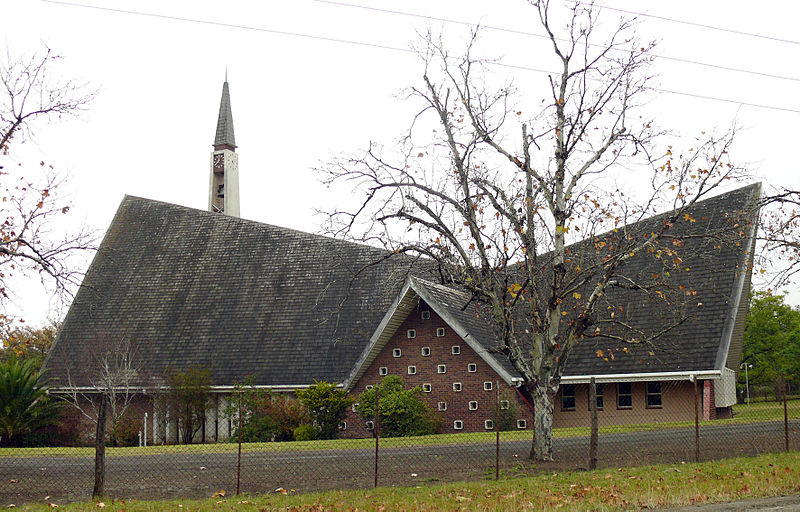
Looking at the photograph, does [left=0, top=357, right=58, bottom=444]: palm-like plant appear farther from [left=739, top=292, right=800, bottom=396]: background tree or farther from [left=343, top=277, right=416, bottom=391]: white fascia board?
[left=739, top=292, right=800, bottom=396]: background tree

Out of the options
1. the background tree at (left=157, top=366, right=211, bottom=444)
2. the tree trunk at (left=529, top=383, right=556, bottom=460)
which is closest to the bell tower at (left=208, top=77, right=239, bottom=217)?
the background tree at (left=157, top=366, right=211, bottom=444)

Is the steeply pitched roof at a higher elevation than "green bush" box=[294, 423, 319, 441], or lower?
higher

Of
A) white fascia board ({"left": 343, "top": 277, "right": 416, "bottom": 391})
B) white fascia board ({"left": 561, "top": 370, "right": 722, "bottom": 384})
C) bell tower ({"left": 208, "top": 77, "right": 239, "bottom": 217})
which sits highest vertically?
bell tower ({"left": 208, "top": 77, "right": 239, "bottom": 217})

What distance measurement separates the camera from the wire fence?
13016 mm

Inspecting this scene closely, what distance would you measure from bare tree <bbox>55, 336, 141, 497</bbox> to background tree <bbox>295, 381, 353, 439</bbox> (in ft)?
23.1

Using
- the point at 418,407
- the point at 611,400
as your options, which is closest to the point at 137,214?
the point at 418,407

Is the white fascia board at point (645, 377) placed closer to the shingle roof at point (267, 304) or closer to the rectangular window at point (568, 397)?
the shingle roof at point (267, 304)

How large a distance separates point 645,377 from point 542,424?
34.1 feet

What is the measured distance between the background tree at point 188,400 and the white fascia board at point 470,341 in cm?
880

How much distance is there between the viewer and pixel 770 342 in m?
51.3

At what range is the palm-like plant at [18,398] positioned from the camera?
2581cm

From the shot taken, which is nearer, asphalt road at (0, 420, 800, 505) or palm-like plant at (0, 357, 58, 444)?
asphalt road at (0, 420, 800, 505)

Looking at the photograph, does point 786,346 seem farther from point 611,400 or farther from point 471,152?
point 471,152

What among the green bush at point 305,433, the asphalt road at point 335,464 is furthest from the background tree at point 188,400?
the asphalt road at point 335,464
